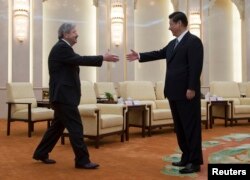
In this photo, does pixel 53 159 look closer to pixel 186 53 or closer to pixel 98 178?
pixel 98 178

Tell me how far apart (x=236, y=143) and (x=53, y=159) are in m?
2.59

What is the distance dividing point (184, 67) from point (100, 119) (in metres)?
1.89

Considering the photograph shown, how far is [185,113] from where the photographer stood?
10.5ft

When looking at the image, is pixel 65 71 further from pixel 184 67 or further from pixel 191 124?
pixel 191 124

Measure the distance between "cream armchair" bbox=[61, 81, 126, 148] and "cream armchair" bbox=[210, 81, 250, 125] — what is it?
291cm

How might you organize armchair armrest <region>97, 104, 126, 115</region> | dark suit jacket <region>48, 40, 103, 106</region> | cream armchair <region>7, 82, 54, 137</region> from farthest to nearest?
cream armchair <region>7, 82, 54, 137</region> < armchair armrest <region>97, 104, 126, 115</region> < dark suit jacket <region>48, 40, 103, 106</region>

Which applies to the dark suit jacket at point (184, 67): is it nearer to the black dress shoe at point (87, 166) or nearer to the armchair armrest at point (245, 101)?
the black dress shoe at point (87, 166)

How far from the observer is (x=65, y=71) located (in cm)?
331

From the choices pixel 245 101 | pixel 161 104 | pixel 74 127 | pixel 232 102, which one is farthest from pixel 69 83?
pixel 245 101

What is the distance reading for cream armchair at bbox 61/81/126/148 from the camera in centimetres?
467

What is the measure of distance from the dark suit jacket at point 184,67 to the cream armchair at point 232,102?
170 inches

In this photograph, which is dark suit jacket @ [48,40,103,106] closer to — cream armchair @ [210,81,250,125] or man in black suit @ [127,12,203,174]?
man in black suit @ [127,12,203,174]

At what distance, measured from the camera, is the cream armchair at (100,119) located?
4.67 m

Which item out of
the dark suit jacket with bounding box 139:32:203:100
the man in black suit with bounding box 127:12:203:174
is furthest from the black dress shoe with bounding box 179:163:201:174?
the dark suit jacket with bounding box 139:32:203:100
